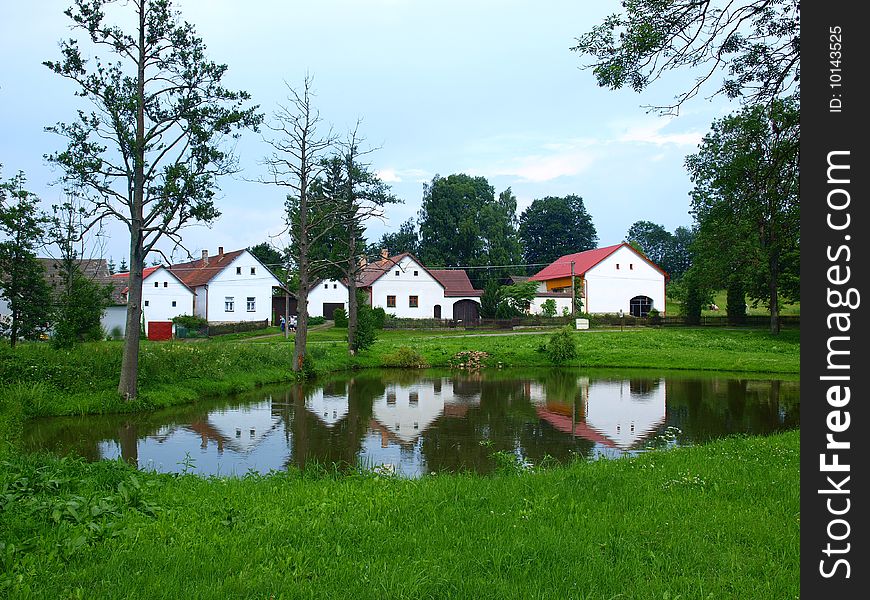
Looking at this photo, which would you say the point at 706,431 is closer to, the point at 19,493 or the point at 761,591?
the point at 761,591

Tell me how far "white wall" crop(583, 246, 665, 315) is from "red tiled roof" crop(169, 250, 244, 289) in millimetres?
27481

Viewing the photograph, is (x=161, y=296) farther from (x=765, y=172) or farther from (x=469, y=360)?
(x=765, y=172)

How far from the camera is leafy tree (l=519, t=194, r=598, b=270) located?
8369 cm

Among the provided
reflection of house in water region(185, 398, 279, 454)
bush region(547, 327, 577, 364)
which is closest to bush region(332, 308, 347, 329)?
bush region(547, 327, 577, 364)

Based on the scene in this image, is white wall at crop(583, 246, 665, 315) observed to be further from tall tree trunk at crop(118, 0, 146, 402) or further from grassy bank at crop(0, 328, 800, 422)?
tall tree trunk at crop(118, 0, 146, 402)

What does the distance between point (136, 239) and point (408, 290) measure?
36.8 meters

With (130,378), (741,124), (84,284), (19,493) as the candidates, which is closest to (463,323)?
(84,284)

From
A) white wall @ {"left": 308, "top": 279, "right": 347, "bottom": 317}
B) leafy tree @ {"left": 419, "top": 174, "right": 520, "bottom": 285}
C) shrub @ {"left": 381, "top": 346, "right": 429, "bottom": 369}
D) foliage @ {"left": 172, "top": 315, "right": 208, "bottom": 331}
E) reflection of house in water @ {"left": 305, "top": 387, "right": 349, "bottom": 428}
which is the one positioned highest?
leafy tree @ {"left": 419, "top": 174, "right": 520, "bottom": 285}

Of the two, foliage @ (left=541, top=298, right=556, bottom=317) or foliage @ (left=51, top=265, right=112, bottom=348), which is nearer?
foliage @ (left=51, top=265, right=112, bottom=348)

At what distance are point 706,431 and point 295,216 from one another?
21172mm

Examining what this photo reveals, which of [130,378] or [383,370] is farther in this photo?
[383,370]

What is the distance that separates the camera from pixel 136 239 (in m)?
16.0

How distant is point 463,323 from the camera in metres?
47.4

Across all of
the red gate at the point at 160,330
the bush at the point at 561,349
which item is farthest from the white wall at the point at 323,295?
the bush at the point at 561,349
